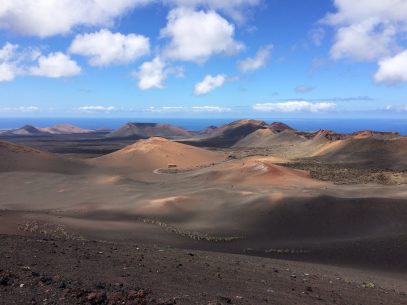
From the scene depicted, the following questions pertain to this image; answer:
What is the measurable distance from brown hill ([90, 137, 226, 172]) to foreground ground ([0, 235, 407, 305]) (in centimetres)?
4327

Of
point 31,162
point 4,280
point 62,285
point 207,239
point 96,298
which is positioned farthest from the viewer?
point 31,162

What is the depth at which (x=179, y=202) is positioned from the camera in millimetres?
25797

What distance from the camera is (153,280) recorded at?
8.60 metres

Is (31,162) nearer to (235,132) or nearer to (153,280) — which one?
(153,280)

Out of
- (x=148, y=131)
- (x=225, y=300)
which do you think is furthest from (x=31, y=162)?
(x=148, y=131)

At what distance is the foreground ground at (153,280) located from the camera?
275 inches

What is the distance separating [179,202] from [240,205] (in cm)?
356

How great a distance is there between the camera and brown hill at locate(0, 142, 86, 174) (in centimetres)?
4647

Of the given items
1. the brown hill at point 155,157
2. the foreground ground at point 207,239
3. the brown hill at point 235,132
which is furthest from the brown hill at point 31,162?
the brown hill at point 235,132

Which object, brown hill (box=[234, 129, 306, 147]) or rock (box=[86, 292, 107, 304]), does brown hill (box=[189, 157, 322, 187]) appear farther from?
brown hill (box=[234, 129, 306, 147])

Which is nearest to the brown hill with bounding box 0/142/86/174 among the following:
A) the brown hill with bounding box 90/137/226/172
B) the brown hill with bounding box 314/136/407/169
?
the brown hill with bounding box 90/137/226/172

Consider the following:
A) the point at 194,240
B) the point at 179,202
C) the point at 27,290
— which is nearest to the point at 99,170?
the point at 179,202

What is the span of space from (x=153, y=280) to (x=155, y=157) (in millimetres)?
50902

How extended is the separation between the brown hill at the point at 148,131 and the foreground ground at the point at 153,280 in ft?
450
